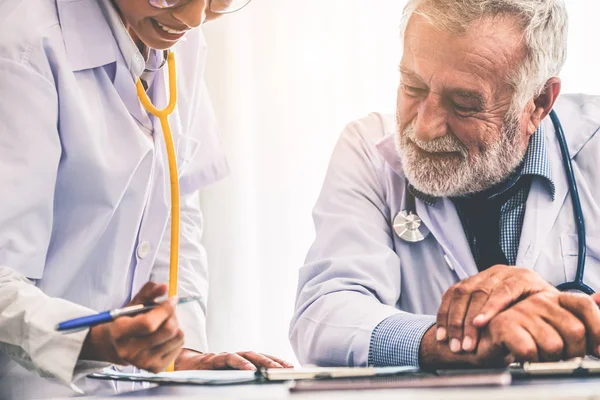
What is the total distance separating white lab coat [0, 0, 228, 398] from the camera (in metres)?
0.93

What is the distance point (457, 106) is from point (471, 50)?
11cm

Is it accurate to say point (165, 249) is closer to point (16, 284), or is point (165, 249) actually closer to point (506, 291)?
point (16, 284)

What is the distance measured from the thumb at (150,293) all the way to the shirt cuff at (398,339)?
453mm

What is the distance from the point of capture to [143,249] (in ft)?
4.25

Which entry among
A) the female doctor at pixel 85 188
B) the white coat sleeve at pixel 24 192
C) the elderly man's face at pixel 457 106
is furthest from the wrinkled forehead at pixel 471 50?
the white coat sleeve at pixel 24 192

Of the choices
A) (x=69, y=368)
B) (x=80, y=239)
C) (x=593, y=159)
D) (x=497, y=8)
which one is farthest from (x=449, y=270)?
(x=69, y=368)

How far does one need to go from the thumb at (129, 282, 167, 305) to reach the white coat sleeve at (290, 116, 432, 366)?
0.46 meters

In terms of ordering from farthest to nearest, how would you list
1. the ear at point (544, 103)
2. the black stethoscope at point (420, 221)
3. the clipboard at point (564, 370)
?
the ear at point (544, 103) → the black stethoscope at point (420, 221) → the clipboard at point (564, 370)

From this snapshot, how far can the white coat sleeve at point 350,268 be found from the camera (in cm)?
128

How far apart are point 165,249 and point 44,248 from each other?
1.41 ft

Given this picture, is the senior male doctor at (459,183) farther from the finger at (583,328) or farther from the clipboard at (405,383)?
the clipboard at (405,383)

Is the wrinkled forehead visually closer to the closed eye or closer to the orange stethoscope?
the closed eye

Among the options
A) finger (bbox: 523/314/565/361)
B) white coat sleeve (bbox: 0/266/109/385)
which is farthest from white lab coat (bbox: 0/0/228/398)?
finger (bbox: 523/314/565/361)

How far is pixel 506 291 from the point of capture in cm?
106
